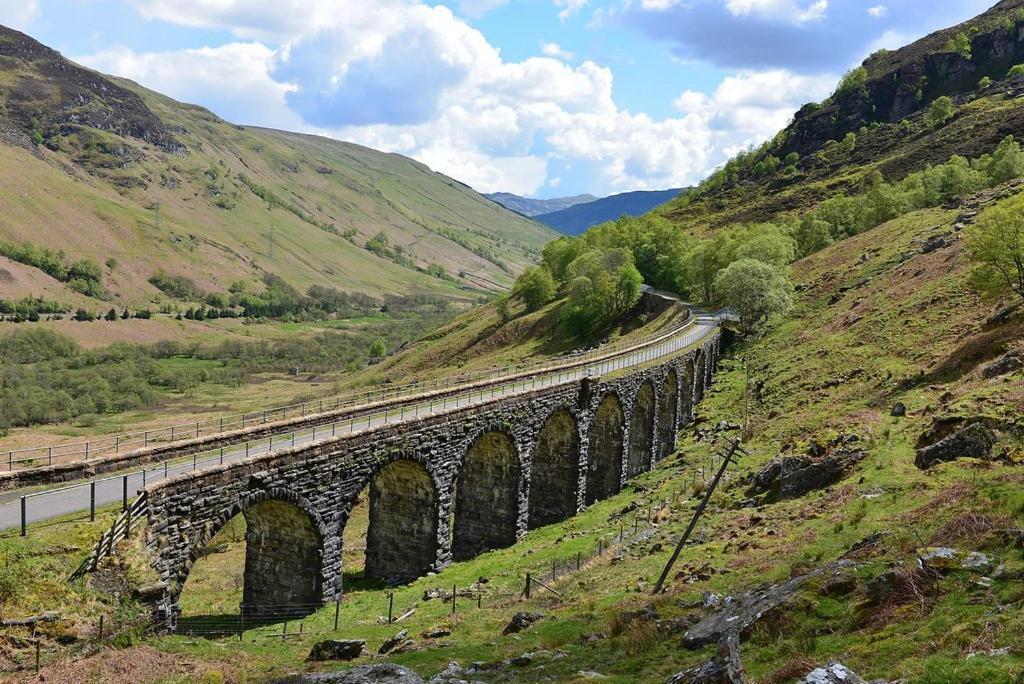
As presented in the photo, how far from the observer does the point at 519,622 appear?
22000 millimetres

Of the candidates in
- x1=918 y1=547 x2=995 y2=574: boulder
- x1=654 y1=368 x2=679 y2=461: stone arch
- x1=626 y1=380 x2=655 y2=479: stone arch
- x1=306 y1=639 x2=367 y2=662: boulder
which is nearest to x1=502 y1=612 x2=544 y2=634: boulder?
x1=306 y1=639 x2=367 y2=662: boulder

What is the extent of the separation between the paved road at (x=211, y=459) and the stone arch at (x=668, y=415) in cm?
1454

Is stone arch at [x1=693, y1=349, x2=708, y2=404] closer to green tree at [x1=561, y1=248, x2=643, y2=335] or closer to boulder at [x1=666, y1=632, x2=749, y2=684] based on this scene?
green tree at [x1=561, y1=248, x2=643, y2=335]

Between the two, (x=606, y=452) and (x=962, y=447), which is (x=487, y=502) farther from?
(x=962, y=447)

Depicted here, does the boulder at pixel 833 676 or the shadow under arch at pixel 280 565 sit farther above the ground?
the boulder at pixel 833 676

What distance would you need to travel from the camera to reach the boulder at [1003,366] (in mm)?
32500

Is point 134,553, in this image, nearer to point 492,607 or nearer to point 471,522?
point 492,607

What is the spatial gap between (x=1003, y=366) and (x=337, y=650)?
32248 millimetres

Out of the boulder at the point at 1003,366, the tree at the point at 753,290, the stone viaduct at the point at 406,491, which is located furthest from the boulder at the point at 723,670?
the tree at the point at 753,290

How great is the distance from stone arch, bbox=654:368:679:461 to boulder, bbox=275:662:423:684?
1813 inches

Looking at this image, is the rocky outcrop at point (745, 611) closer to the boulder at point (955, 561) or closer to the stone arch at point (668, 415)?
the boulder at point (955, 561)

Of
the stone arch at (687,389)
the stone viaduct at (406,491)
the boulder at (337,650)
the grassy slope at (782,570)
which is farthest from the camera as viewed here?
the stone arch at (687,389)

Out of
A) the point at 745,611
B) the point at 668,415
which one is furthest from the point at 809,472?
the point at 668,415

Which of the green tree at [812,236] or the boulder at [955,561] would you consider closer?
the boulder at [955,561]
